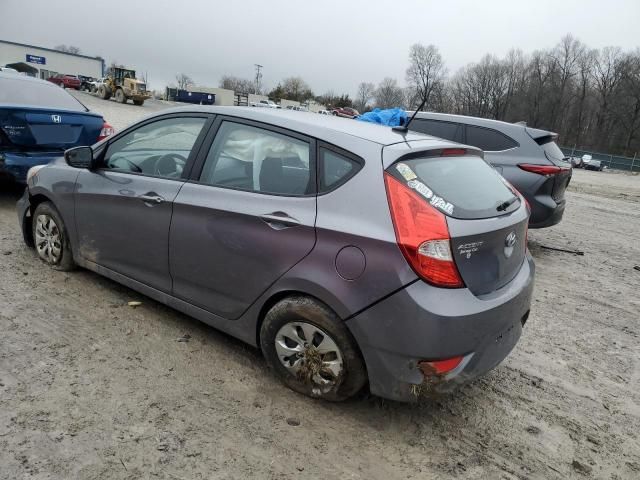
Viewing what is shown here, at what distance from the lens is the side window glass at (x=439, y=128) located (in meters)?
6.76

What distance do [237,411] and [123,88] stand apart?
4244cm

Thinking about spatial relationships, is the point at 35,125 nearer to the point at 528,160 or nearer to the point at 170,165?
the point at 170,165

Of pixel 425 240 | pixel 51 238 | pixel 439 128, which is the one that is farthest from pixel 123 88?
pixel 425 240

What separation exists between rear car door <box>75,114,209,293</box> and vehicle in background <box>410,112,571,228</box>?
150 inches

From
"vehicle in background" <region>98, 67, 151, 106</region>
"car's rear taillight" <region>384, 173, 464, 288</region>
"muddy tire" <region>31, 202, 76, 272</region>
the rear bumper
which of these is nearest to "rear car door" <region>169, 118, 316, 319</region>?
"car's rear taillight" <region>384, 173, 464, 288</region>

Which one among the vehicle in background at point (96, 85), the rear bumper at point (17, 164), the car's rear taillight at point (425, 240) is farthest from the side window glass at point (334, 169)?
the vehicle in background at point (96, 85)

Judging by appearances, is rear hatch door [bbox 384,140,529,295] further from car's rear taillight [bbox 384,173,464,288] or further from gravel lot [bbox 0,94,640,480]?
gravel lot [bbox 0,94,640,480]

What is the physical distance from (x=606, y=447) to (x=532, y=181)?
3.96 m

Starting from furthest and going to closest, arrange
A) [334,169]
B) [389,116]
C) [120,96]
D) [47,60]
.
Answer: [47,60]
[120,96]
[389,116]
[334,169]

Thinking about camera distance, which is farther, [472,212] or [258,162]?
[258,162]

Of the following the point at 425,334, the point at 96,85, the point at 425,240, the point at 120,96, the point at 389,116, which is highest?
the point at 96,85

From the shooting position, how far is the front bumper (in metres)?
2.40

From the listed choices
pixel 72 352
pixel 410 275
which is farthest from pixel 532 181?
pixel 72 352

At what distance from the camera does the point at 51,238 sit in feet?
14.4
